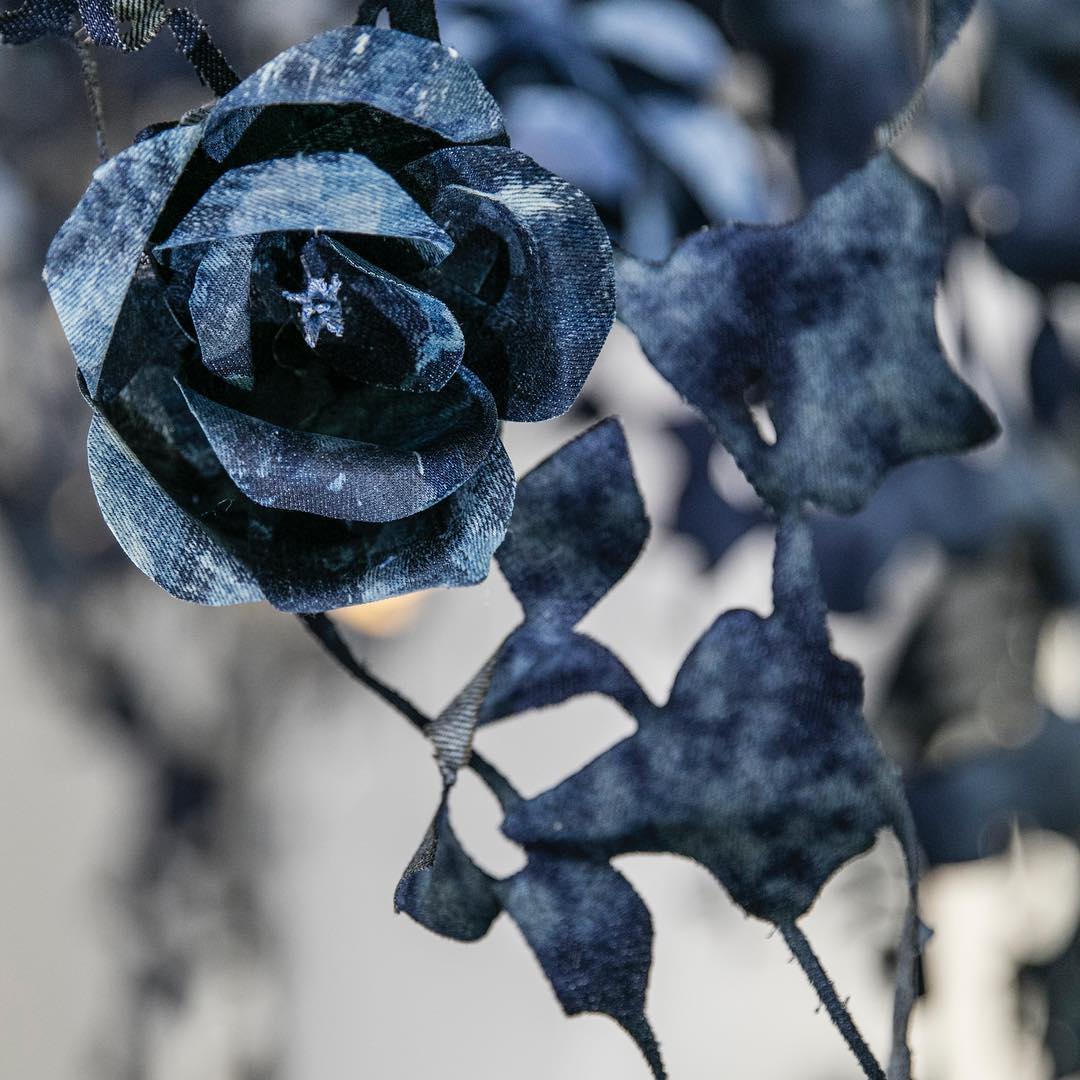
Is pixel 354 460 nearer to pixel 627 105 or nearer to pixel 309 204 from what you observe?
pixel 309 204

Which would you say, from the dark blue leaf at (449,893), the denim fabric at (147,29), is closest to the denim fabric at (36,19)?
the denim fabric at (147,29)

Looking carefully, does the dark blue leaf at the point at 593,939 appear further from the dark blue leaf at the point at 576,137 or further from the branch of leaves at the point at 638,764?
the dark blue leaf at the point at 576,137

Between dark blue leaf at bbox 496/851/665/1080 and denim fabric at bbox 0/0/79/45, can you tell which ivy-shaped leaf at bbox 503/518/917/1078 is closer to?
dark blue leaf at bbox 496/851/665/1080

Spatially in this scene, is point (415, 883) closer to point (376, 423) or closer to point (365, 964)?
point (376, 423)

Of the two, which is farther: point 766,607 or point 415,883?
point 766,607

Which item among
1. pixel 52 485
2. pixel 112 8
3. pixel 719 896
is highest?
pixel 112 8

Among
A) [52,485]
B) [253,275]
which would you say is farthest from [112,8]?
[52,485]

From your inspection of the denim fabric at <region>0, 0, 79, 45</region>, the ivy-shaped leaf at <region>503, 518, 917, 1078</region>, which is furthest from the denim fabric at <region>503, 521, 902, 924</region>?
the denim fabric at <region>0, 0, 79, 45</region>
